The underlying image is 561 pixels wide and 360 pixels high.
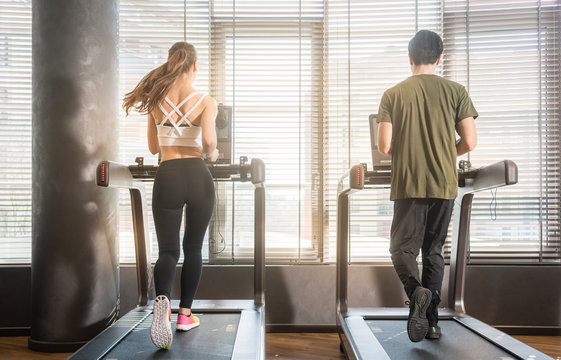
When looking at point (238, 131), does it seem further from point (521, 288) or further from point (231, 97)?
point (521, 288)

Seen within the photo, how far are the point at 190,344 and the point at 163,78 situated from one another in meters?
1.43

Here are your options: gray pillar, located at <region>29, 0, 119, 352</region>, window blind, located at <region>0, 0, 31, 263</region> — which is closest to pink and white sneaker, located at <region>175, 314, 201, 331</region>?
gray pillar, located at <region>29, 0, 119, 352</region>

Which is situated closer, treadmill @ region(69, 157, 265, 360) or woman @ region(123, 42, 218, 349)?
treadmill @ region(69, 157, 265, 360)

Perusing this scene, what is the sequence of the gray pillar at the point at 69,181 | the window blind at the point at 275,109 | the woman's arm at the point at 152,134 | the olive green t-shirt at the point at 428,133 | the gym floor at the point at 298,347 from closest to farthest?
the olive green t-shirt at the point at 428,133, the woman's arm at the point at 152,134, the gym floor at the point at 298,347, the gray pillar at the point at 69,181, the window blind at the point at 275,109

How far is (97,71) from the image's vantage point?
300 centimetres

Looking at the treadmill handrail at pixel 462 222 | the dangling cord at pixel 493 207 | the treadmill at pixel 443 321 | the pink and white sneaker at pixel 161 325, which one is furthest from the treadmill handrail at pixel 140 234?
the dangling cord at pixel 493 207

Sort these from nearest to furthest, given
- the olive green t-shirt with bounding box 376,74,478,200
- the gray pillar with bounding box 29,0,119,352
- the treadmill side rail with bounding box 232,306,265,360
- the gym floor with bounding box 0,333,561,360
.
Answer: the treadmill side rail with bounding box 232,306,265,360, the olive green t-shirt with bounding box 376,74,478,200, the gym floor with bounding box 0,333,561,360, the gray pillar with bounding box 29,0,119,352

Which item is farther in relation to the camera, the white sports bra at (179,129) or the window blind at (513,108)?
the window blind at (513,108)

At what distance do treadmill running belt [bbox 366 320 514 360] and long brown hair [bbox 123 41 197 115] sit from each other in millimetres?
1823

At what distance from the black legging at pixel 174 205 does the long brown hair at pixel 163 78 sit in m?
0.35

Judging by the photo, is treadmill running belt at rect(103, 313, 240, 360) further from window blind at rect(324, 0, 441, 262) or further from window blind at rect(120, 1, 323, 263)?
window blind at rect(324, 0, 441, 262)

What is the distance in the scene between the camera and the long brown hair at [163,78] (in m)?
2.24

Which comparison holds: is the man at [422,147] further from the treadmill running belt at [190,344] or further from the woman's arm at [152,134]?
the woman's arm at [152,134]

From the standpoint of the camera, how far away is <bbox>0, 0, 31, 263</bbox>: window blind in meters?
3.42
